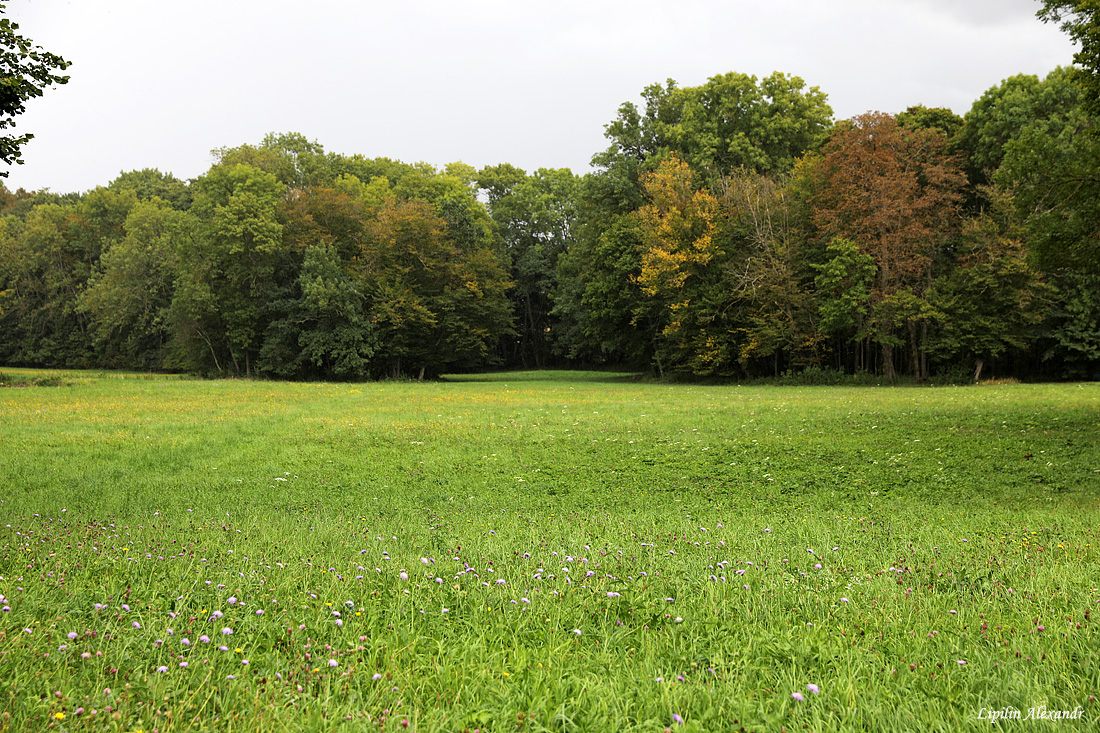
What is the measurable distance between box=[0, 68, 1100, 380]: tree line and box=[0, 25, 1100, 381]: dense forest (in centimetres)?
18

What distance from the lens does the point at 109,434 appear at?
15.2 m

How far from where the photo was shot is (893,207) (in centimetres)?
3191

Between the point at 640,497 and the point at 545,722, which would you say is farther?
the point at 640,497

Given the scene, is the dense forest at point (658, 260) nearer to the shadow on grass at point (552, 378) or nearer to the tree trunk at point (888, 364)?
the tree trunk at point (888, 364)

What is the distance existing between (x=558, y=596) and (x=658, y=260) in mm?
35461

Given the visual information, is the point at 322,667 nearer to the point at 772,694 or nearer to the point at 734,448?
the point at 772,694

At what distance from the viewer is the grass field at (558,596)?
10.0 feet

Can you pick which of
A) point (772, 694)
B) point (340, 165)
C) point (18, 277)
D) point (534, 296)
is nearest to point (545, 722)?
point (772, 694)

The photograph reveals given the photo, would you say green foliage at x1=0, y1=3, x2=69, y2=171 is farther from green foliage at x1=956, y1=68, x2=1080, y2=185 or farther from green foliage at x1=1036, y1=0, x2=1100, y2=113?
green foliage at x1=956, y1=68, x2=1080, y2=185

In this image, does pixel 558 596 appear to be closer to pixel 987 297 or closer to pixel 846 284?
pixel 846 284

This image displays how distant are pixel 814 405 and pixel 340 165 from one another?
54.8 meters

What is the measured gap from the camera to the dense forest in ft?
106

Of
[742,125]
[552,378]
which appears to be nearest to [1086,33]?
[742,125]

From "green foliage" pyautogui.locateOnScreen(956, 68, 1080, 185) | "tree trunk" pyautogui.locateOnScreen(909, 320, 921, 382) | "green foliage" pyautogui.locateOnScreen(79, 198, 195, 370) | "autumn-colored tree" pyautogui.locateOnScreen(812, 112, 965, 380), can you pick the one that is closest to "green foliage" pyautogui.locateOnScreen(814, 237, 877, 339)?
"autumn-colored tree" pyautogui.locateOnScreen(812, 112, 965, 380)
